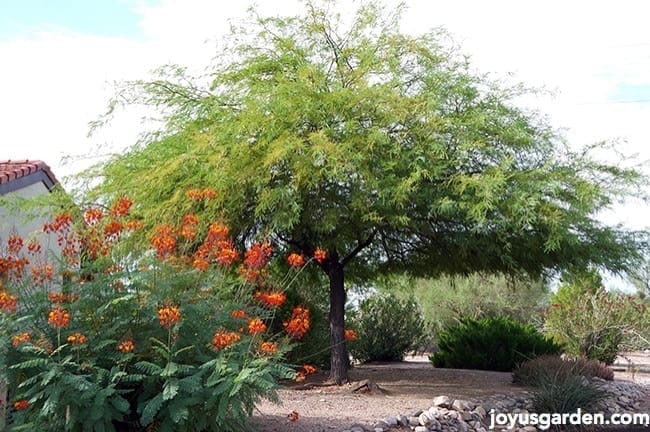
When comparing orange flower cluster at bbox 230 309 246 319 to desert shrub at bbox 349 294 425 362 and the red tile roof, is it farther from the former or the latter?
desert shrub at bbox 349 294 425 362

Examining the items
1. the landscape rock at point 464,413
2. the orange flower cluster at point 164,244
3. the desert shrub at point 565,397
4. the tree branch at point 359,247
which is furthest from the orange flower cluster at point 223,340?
the desert shrub at point 565,397

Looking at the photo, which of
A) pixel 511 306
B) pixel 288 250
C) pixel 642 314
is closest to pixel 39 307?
pixel 288 250

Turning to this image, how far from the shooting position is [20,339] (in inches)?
343

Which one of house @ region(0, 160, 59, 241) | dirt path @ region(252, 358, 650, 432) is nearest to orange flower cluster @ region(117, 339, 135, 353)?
dirt path @ region(252, 358, 650, 432)

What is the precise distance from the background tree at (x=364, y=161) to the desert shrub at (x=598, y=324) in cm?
618

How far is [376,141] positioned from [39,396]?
6.79 meters

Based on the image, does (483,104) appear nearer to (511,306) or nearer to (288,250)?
(288,250)

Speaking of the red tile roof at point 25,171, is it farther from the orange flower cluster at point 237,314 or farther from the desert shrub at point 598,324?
the desert shrub at point 598,324

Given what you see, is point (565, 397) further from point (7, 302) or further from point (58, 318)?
point (7, 302)

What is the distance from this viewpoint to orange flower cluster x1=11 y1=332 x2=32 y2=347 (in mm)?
8734

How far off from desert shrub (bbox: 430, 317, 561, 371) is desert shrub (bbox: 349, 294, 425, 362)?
266 centimetres

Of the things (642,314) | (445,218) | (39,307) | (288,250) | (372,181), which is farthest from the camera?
(642,314)

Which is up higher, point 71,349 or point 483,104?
point 483,104

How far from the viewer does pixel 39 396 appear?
873cm
